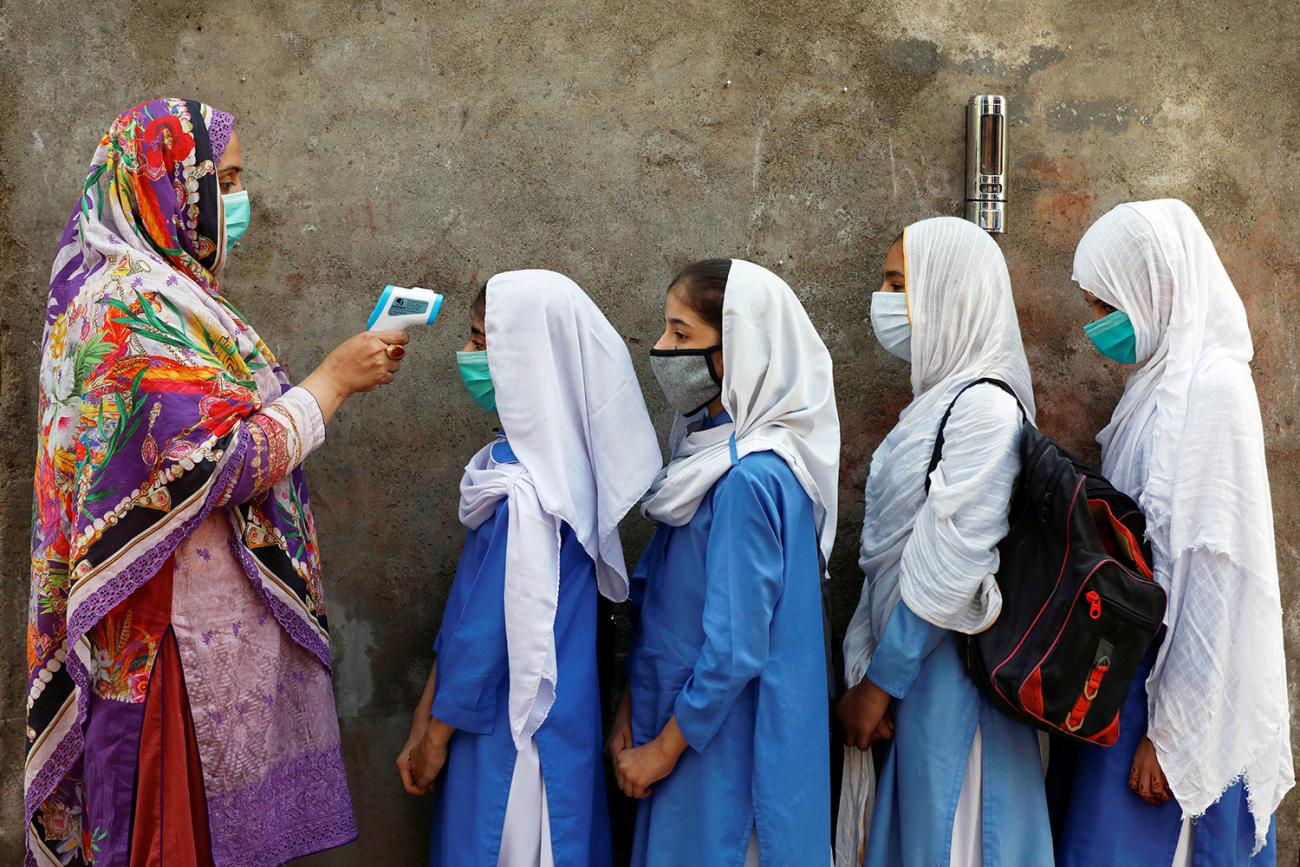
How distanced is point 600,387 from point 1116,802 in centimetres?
155

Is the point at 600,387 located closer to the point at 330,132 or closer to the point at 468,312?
the point at 468,312

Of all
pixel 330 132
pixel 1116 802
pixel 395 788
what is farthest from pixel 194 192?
pixel 1116 802

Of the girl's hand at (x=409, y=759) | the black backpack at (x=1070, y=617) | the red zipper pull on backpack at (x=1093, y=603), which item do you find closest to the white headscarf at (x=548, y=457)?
the girl's hand at (x=409, y=759)

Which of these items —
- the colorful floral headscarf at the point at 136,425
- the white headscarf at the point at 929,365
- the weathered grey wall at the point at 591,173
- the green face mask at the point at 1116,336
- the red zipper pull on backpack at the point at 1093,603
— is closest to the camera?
the colorful floral headscarf at the point at 136,425

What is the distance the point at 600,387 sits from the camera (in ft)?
8.66

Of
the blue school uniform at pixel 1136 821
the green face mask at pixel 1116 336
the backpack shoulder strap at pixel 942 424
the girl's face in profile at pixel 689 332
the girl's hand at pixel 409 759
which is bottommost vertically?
the blue school uniform at pixel 1136 821

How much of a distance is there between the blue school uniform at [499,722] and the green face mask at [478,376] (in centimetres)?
34

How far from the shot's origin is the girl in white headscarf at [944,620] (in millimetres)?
2494

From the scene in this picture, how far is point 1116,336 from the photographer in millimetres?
2918

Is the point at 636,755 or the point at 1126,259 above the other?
the point at 1126,259

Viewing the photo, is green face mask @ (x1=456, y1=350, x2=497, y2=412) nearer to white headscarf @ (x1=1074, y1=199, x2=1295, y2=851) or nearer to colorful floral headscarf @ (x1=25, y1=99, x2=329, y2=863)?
colorful floral headscarf @ (x1=25, y1=99, x2=329, y2=863)

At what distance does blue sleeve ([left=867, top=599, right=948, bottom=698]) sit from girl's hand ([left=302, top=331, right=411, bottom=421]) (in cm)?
135

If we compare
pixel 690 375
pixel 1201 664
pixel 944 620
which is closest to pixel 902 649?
pixel 944 620

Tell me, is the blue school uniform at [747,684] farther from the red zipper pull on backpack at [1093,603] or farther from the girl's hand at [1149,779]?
the girl's hand at [1149,779]
